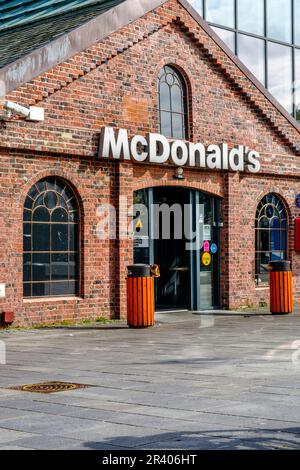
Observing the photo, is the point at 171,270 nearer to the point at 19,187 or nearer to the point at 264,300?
the point at 264,300

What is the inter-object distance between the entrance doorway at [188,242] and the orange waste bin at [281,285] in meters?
1.91

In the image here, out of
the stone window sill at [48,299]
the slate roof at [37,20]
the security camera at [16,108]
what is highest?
the slate roof at [37,20]

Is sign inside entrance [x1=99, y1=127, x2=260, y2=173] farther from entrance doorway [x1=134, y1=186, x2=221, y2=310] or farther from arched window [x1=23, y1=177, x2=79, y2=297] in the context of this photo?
arched window [x1=23, y1=177, x2=79, y2=297]

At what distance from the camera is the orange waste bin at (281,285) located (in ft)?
61.2

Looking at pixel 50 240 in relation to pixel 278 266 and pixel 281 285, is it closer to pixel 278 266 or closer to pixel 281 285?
pixel 278 266

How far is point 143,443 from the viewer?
602 cm

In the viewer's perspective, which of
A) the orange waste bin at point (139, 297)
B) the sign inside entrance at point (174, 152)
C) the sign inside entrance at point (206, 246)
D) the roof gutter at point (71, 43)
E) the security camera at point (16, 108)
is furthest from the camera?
the sign inside entrance at point (206, 246)

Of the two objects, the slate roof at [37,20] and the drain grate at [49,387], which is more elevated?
the slate roof at [37,20]

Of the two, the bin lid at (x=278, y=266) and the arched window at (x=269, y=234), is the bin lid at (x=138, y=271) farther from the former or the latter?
the arched window at (x=269, y=234)

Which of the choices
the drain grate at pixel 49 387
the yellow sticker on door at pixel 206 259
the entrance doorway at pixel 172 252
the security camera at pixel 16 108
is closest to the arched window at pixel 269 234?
the yellow sticker on door at pixel 206 259

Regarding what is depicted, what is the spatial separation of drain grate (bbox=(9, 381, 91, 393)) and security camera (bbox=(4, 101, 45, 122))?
23.2ft

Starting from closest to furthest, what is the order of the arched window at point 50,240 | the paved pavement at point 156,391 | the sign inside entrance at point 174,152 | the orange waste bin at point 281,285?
the paved pavement at point 156,391
the arched window at point 50,240
the sign inside entrance at point 174,152
the orange waste bin at point 281,285

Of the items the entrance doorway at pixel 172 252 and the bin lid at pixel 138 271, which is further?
the entrance doorway at pixel 172 252

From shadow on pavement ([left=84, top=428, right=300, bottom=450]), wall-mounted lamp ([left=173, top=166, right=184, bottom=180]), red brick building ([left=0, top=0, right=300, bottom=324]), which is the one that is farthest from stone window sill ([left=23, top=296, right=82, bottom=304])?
shadow on pavement ([left=84, top=428, right=300, bottom=450])
